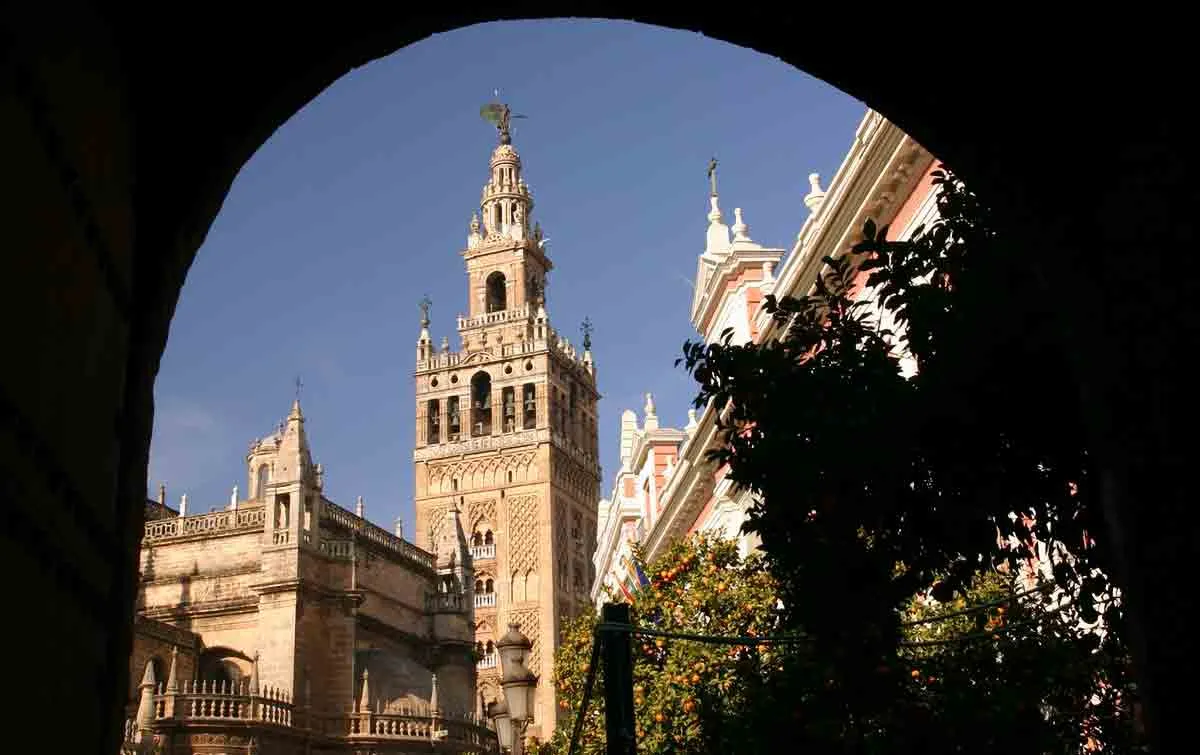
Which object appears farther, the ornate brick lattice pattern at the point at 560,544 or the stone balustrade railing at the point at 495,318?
the stone balustrade railing at the point at 495,318

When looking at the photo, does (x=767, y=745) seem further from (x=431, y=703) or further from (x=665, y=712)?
(x=431, y=703)

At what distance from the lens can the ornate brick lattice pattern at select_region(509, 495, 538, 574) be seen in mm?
70625

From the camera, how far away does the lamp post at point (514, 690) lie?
1383cm

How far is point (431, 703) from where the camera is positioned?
130 feet

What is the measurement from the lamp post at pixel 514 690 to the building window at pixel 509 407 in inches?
2311

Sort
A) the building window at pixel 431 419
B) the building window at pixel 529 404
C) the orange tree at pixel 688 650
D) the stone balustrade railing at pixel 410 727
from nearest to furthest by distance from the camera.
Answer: the orange tree at pixel 688 650
the stone balustrade railing at pixel 410 727
the building window at pixel 529 404
the building window at pixel 431 419

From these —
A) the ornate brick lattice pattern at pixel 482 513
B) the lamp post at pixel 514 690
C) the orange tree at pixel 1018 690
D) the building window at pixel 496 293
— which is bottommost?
the orange tree at pixel 1018 690

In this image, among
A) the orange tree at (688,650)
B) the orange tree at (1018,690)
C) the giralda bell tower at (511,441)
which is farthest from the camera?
the giralda bell tower at (511,441)

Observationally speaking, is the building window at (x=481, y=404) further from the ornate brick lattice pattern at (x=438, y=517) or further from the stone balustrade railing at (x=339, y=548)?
the stone balustrade railing at (x=339, y=548)

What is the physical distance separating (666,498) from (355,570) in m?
10.2

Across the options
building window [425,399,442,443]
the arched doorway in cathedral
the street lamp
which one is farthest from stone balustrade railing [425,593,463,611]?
the arched doorway in cathedral

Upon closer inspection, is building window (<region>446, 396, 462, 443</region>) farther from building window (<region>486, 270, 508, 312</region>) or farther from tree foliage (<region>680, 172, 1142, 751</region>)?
tree foliage (<region>680, 172, 1142, 751</region>)

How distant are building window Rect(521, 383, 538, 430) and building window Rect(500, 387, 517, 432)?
55 cm

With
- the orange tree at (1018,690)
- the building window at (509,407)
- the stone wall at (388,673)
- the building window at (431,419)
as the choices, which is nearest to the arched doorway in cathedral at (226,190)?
the orange tree at (1018,690)
